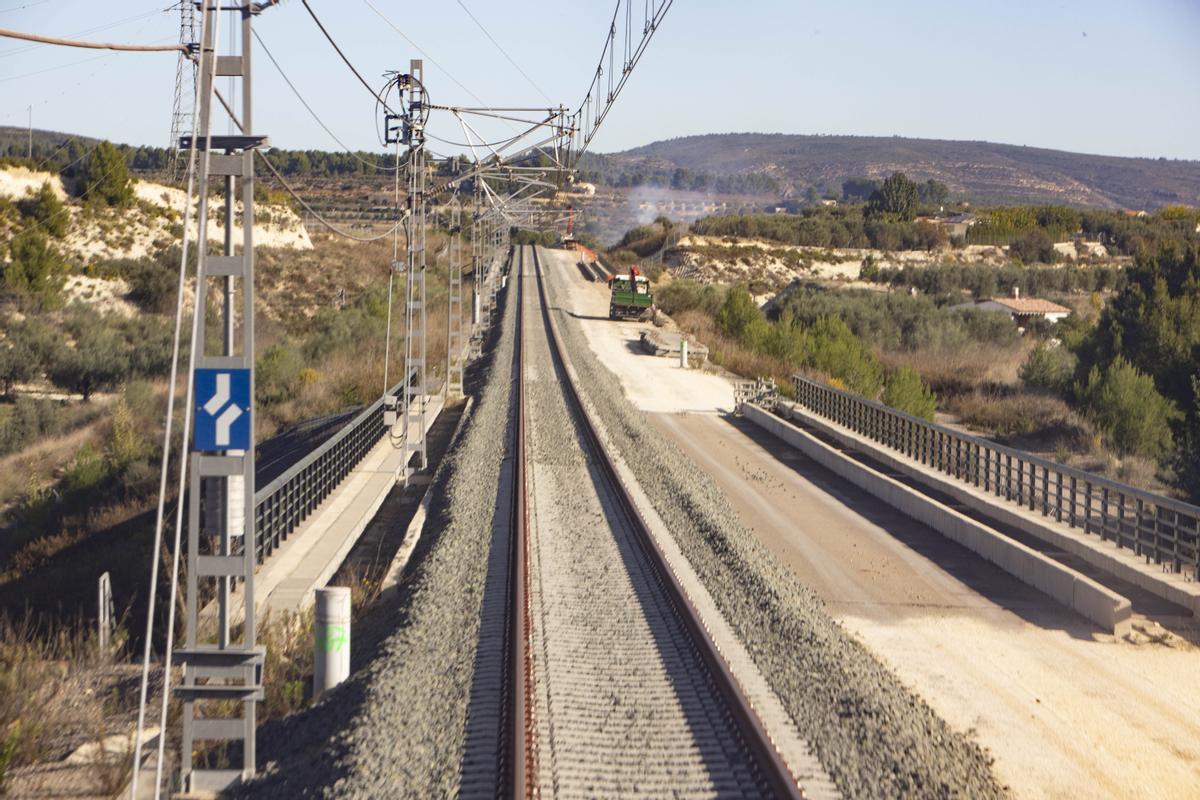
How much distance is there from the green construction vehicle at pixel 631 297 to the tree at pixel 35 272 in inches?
1029

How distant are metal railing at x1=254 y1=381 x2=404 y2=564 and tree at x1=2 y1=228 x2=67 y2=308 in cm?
3510

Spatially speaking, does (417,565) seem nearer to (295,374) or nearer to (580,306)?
(295,374)

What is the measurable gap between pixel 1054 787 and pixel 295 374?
3396 centimetres

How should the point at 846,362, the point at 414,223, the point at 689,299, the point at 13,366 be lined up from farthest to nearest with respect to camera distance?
the point at 689,299, the point at 13,366, the point at 846,362, the point at 414,223

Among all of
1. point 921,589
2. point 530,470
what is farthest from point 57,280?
point 921,589

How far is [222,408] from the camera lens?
7.35 meters

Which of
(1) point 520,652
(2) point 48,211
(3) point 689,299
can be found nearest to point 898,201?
(3) point 689,299

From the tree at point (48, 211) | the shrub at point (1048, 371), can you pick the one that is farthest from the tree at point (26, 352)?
the shrub at point (1048, 371)

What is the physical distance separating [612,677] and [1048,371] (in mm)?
29481

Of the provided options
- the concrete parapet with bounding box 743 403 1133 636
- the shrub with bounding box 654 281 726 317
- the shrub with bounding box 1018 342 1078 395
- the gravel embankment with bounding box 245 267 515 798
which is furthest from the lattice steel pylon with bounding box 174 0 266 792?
the shrub with bounding box 654 281 726 317

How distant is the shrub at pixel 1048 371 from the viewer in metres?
34.3

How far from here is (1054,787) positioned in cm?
728

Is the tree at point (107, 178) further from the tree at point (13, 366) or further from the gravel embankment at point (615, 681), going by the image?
the gravel embankment at point (615, 681)

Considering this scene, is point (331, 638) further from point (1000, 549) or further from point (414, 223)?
point (414, 223)
